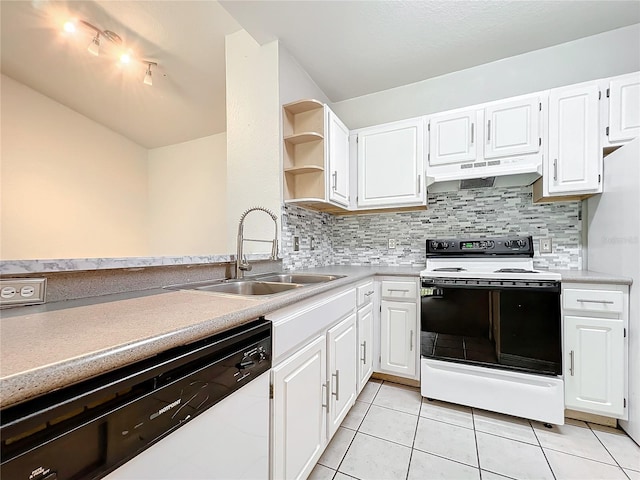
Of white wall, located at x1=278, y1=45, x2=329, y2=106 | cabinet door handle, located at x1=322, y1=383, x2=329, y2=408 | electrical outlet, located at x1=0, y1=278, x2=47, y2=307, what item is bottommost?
cabinet door handle, located at x1=322, y1=383, x2=329, y2=408

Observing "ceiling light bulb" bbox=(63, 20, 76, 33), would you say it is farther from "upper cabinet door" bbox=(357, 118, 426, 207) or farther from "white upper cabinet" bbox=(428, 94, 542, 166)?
"white upper cabinet" bbox=(428, 94, 542, 166)

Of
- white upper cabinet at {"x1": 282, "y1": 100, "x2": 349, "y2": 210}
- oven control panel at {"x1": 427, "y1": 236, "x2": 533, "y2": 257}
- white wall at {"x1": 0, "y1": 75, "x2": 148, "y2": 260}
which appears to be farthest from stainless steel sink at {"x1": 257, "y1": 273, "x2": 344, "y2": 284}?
white wall at {"x1": 0, "y1": 75, "x2": 148, "y2": 260}

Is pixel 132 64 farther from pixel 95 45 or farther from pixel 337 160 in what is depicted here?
pixel 337 160

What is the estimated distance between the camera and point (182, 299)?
947 mm

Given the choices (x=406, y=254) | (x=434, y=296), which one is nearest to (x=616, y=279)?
(x=434, y=296)

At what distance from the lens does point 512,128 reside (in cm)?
197

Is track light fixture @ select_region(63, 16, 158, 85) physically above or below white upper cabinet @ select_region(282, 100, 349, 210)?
above

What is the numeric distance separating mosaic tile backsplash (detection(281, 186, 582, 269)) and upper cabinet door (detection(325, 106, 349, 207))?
0.33 meters

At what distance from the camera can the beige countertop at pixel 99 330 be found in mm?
409

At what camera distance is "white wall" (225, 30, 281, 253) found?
6.54ft

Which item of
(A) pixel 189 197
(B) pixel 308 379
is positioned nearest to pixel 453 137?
(B) pixel 308 379

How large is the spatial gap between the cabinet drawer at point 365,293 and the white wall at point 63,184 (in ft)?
9.39

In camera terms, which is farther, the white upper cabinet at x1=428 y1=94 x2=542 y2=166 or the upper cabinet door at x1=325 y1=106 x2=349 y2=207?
the upper cabinet door at x1=325 y1=106 x2=349 y2=207

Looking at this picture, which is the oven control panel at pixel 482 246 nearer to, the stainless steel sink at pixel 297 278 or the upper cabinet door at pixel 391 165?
the upper cabinet door at pixel 391 165
